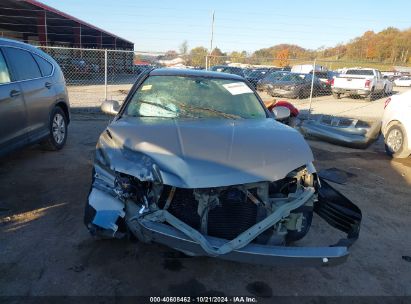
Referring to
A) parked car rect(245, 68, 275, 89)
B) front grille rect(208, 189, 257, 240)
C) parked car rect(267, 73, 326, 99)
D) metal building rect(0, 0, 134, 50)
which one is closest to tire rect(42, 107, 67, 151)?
front grille rect(208, 189, 257, 240)

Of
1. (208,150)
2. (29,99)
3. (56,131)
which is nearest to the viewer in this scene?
A: (208,150)

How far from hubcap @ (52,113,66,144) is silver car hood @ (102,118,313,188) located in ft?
11.3

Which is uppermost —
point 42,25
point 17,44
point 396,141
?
point 42,25

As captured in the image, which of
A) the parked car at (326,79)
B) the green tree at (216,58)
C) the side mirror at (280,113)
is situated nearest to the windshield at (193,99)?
the side mirror at (280,113)

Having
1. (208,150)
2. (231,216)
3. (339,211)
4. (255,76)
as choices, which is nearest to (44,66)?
(208,150)

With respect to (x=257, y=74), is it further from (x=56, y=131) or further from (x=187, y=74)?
(x=187, y=74)

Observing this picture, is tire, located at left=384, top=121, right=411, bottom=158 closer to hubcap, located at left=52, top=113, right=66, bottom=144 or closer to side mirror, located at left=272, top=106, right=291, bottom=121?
side mirror, located at left=272, top=106, right=291, bottom=121

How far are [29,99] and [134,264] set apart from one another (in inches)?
134

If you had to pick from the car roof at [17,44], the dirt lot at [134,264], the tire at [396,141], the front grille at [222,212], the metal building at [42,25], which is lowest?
the dirt lot at [134,264]

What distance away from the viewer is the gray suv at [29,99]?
16.1ft

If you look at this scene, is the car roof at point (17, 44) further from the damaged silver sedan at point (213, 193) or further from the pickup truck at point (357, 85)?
the pickup truck at point (357, 85)

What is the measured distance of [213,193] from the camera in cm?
288

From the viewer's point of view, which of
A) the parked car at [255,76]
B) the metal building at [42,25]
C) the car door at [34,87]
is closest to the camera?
the car door at [34,87]

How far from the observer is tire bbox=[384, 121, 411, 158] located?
7656mm
